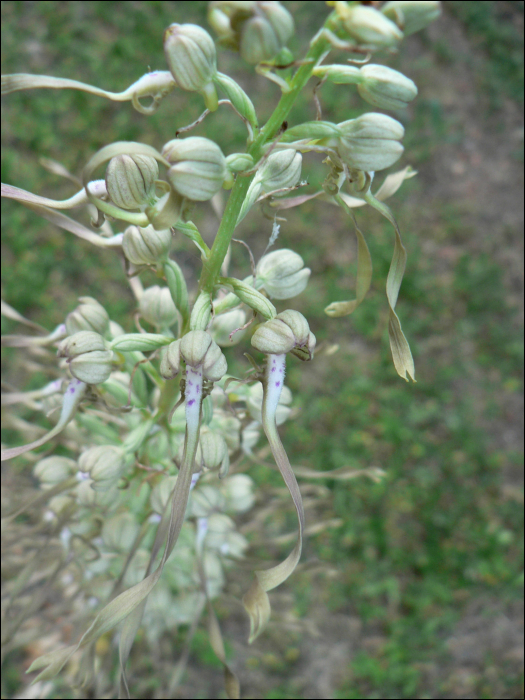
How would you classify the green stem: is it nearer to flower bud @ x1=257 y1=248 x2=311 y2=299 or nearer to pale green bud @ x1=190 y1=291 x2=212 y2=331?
pale green bud @ x1=190 y1=291 x2=212 y2=331

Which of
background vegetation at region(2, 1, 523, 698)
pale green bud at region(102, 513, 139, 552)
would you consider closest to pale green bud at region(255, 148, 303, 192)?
pale green bud at region(102, 513, 139, 552)

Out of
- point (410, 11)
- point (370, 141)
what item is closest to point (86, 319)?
point (370, 141)

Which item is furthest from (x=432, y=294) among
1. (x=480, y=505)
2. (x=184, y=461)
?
(x=184, y=461)

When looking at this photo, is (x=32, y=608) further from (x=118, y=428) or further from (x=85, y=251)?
(x=85, y=251)

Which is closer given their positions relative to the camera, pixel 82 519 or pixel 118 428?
pixel 82 519

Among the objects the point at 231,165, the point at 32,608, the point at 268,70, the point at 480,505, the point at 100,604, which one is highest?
the point at 268,70

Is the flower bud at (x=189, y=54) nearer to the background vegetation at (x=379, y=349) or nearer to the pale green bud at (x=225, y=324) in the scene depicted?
the pale green bud at (x=225, y=324)
